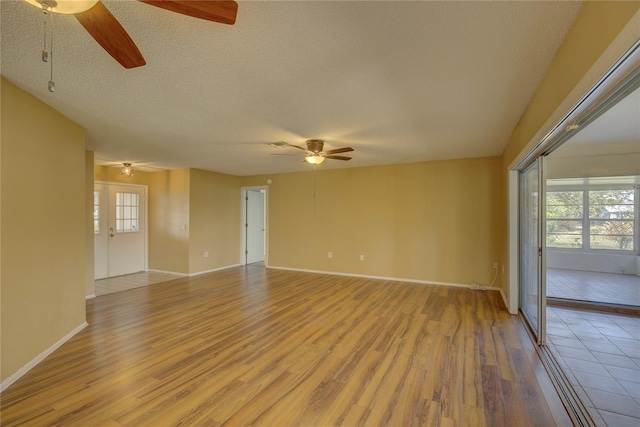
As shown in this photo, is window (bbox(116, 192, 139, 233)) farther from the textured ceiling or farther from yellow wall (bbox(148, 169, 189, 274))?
the textured ceiling

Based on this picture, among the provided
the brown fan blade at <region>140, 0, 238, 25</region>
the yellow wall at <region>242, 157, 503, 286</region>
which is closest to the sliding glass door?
the yellow wall at <region>242, 157, 503, 286</region>

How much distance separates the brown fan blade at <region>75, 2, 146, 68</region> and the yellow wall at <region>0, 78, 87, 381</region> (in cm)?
162

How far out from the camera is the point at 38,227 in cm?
252

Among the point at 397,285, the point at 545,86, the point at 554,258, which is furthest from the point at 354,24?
the point at 554,258

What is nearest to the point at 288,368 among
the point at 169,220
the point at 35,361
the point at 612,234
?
the point at 35,361

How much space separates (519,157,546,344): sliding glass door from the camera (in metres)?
2.70

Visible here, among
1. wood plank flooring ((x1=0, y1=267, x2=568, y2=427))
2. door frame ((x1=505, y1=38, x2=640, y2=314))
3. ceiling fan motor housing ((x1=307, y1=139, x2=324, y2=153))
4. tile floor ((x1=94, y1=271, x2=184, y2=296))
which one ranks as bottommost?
tile floor ((x1=94, y1=271, x2=184, y2=296))

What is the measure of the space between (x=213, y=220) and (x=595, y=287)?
7572 millimetres

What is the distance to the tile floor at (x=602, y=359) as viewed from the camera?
186 centimetres

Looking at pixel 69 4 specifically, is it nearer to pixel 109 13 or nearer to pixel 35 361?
pixel 109 13

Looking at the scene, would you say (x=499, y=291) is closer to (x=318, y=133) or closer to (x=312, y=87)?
(x=318, y=133)

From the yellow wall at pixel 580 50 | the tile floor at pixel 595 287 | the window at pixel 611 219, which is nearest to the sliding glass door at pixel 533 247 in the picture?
the yellow wall at pixel 580 50

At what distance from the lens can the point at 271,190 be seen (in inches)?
274

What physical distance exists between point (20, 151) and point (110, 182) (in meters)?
4.05
